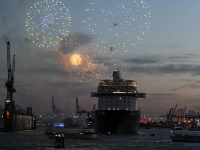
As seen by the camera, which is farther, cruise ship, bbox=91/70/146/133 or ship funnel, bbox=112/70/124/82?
ship funnel, bbox=112/70/124/82

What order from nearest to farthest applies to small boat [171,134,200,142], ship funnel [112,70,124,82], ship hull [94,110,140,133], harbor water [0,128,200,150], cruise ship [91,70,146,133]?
harbor water [0,128,200,150] → small boat [171,134,200,142] → ship hull [94,110,140,133] → cruise ship [91,70,146,133] → ship funnel [112,70,124,82]

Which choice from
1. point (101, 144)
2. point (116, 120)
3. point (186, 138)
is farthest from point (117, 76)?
point (101, 144)

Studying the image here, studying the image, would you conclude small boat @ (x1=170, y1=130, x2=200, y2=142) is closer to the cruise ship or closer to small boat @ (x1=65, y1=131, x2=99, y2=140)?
small boat @ (x1=65, y1=131, x2=99, y2=140)

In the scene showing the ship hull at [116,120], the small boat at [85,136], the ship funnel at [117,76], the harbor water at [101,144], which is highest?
the ship funnel at [117,76]

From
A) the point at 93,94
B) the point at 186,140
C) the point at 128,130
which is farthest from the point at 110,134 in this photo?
the point at 186,140

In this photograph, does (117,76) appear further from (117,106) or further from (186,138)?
(186,138)

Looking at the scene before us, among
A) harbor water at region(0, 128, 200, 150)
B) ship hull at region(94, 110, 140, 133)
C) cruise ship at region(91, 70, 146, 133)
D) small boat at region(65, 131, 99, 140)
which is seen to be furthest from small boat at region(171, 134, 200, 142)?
cruise ship at region(91, 70, 146, 133)

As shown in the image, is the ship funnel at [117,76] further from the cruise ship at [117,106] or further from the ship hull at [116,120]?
the ship hull at [116,120]

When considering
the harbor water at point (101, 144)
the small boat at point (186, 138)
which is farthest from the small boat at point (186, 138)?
the harbor water at point (101, 144)
